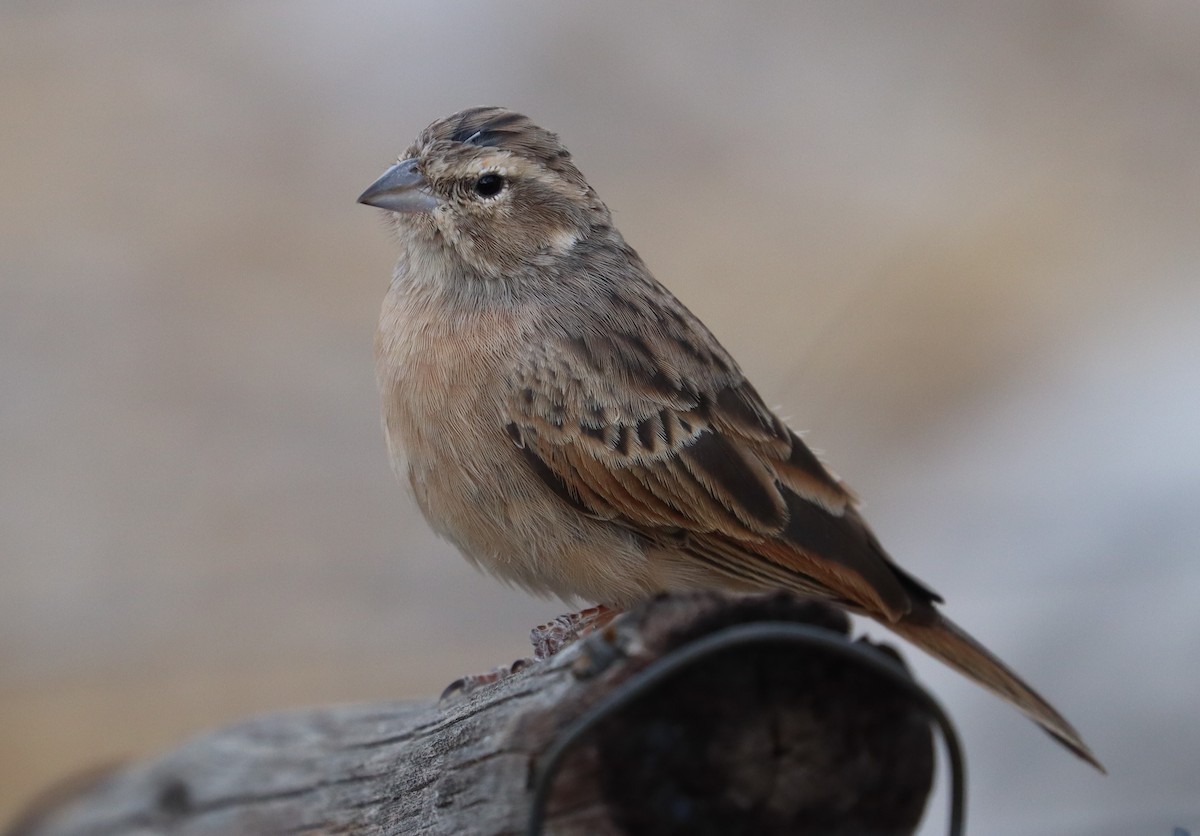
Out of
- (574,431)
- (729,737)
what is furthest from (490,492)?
(729,737)

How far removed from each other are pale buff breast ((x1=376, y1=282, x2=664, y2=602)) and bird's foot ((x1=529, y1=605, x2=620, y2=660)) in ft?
0.30

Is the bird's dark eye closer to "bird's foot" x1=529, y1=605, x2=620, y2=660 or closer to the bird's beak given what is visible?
the bird's beak

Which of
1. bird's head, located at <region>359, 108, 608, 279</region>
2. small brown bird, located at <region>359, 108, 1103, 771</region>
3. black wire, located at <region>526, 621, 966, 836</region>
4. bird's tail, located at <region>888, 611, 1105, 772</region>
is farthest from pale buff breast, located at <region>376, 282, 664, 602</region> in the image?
black wire, located at <region>526, 621, 966, 836</region>

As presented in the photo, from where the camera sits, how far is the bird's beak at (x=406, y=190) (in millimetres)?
4324

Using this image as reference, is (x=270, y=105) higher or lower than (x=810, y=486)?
higher

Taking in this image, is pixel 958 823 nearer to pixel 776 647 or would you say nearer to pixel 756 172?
pixel 776 647

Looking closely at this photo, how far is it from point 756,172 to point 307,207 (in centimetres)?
326

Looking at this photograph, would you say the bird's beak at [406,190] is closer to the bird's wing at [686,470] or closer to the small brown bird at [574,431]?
the small brown bird at [574,431]

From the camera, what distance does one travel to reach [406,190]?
171 inches

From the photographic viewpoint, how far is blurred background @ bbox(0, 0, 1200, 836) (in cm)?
728

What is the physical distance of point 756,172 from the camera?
34.9ft

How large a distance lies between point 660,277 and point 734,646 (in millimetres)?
7460

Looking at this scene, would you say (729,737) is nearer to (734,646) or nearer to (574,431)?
(734,646)

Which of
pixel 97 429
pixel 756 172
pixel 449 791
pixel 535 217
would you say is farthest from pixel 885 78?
pixel 449 791
